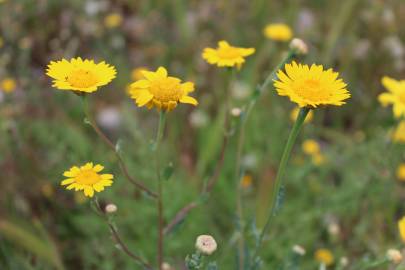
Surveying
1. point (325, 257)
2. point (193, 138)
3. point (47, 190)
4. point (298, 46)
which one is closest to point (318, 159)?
point (325, 257)

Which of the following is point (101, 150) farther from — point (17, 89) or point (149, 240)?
point (17, 89)

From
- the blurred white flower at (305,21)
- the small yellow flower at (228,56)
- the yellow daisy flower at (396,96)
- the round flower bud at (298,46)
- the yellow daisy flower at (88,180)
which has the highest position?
the blurred white flower at (305,21)

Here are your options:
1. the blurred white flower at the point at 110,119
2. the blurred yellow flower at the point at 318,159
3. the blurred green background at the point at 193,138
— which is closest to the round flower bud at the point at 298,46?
the blurred green background at the point at 193,138

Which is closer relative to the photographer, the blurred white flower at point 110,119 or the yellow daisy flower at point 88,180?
the yellow daisy flower at point 88,180

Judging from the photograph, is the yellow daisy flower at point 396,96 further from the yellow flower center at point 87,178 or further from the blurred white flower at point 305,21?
the blurred white flower at point 305,21

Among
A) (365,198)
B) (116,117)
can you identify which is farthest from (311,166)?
(116,117)

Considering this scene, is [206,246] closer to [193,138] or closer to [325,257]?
[325,257]

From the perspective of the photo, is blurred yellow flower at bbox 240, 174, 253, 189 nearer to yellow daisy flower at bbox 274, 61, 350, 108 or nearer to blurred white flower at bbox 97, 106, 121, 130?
blurred white flower at bbox 97, 106, 121, 130
